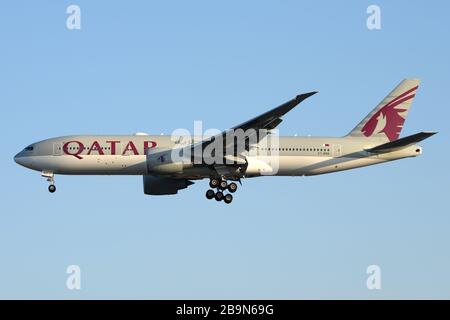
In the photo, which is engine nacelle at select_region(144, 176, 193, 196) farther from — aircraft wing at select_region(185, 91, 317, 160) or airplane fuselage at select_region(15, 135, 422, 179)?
aircraft wing at select_region(185, 91, 317, 160)

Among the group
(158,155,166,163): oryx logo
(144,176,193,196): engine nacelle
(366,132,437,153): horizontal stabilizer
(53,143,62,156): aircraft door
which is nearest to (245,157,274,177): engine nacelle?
(158,155,166,163): oryx logo

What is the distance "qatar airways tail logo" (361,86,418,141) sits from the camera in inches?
2950

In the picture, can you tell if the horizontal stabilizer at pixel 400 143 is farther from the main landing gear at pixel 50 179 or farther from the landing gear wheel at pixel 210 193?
the main landing gear at pixel 50 179

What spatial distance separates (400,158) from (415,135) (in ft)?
13.3

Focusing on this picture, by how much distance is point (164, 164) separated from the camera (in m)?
67.2

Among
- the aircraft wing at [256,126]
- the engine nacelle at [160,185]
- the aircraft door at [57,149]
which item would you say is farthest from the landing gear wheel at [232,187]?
the aircraft door at [57,149]

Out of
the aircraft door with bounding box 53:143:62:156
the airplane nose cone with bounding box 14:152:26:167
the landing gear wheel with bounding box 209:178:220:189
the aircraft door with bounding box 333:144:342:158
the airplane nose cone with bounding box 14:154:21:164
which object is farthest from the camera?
the aircraft door with bounding box 333:144:342:158

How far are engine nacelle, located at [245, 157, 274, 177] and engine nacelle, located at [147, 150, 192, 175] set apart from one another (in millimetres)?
4170

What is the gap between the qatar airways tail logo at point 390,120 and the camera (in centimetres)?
7494

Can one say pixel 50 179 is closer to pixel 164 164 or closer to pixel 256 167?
pixel 164 164

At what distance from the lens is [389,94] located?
76.8m
